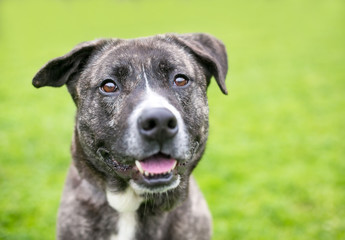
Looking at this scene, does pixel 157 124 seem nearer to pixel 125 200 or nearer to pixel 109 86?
pixel 109 86

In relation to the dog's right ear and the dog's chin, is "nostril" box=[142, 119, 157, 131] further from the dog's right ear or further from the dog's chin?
the dog's right ear

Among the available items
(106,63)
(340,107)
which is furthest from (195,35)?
(340,107)

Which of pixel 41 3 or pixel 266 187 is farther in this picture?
pixel 41 3

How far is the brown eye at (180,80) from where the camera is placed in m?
3.43

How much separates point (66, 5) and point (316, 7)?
1707cm

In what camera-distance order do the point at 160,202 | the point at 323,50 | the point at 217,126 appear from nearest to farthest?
the point at 160,202
the point at 217,126
the point at 323,50

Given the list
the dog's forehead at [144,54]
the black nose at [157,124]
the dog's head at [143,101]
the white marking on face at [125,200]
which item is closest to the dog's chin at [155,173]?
the dog's head at [143,101]

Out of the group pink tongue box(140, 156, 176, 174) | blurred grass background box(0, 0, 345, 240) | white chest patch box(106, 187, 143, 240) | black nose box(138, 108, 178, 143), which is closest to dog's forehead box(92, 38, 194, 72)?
black nose box(138, 108, 178, 143)

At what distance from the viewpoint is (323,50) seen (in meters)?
15.0

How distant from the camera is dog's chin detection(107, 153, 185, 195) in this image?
10.0ft

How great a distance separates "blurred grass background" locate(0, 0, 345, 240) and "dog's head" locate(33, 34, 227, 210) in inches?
90.3

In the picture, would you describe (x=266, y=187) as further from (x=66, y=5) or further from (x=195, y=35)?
(x=66, y=5)

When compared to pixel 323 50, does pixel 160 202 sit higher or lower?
lower

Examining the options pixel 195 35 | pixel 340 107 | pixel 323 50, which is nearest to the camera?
pixel 195 35
